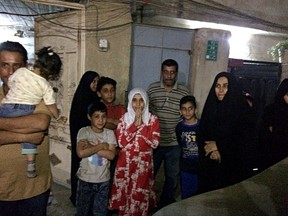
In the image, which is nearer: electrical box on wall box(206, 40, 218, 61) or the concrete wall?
the concrete wall

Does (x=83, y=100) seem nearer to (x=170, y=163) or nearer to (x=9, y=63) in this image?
(x=170, y=163)

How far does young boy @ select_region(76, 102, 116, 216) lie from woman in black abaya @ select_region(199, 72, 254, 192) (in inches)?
39.9

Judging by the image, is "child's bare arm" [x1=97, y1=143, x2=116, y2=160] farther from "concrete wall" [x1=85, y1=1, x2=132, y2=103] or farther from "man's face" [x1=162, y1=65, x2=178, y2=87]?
"concrete wall" [x1=85, y1=1, x2=132, y2=103]

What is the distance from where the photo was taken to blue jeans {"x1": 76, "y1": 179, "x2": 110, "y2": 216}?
10.8 ft

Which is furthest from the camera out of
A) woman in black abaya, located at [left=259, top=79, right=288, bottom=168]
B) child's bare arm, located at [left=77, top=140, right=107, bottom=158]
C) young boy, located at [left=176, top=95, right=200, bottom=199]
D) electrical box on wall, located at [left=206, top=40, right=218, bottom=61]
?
electrical box on wall, located at [left=206, top=40, right=218, bottom=61]

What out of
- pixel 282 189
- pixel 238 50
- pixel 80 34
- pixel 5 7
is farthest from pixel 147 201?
pixel 238 50

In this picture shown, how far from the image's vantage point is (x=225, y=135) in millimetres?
3285

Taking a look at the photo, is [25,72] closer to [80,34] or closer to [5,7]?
[80,34]

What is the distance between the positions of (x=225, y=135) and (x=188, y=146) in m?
0.50

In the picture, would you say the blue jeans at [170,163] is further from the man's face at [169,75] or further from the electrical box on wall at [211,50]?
the electrical box on wall at [211,50]

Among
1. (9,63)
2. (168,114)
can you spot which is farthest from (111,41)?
(9,63)

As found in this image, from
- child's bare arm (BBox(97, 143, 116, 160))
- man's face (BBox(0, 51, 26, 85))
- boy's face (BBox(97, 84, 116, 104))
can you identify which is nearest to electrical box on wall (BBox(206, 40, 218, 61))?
boy's face (BBox(97, 84, 116, 104))

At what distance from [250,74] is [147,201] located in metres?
4.52

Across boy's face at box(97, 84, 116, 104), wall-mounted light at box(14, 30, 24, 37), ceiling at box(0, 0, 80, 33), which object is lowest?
boy's face at box(97, 84, 116, 104)
